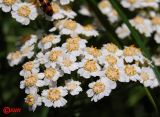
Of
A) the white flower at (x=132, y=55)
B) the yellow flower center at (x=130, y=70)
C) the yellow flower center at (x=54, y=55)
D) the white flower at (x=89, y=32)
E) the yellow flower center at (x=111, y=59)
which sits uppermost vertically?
the white flower at (x=89, y=32)

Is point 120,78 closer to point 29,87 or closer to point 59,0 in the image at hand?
point 29,87

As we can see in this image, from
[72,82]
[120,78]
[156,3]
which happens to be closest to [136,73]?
[120,78]

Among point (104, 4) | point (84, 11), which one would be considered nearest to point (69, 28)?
point (84, 11)

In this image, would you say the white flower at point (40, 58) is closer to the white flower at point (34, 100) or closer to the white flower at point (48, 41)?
the white flower at point (48, 41)

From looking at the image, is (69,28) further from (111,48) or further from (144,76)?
(144,76)

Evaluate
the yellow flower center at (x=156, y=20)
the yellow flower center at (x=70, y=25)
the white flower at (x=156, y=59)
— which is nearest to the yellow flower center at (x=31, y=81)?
the yellow flower center at (x=70, y=25)

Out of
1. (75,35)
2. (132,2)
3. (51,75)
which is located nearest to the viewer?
(51,75)
